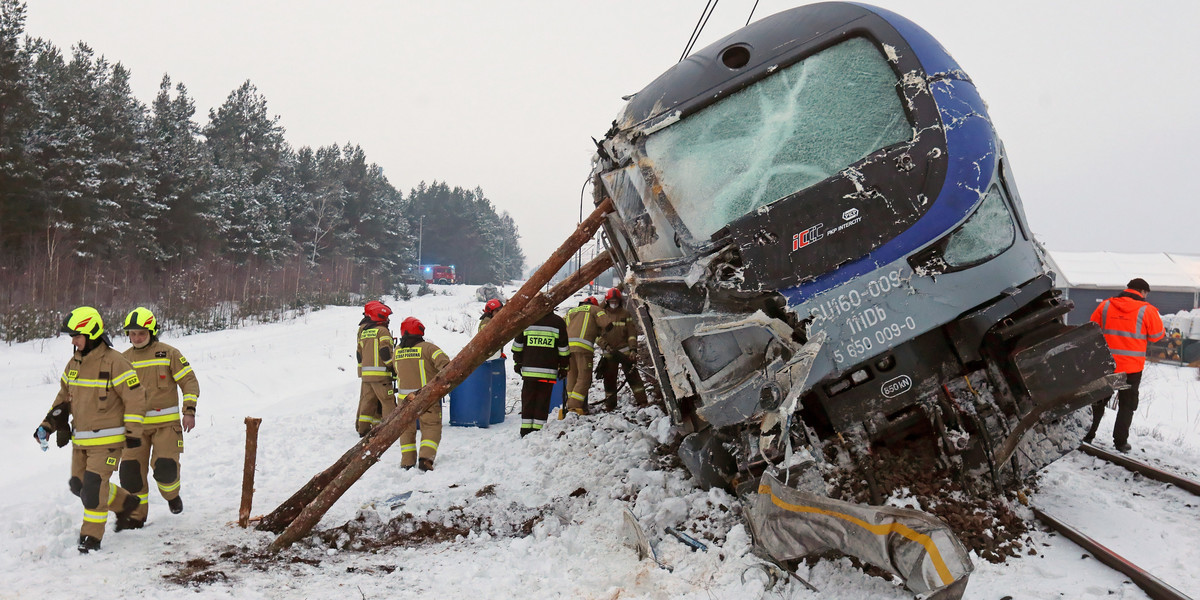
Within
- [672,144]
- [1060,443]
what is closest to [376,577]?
[672,144]

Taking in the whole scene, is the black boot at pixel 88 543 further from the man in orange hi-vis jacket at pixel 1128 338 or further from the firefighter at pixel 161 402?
the man in orange hi-vis jacket at pixel 1128 338

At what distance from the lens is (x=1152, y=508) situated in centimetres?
452

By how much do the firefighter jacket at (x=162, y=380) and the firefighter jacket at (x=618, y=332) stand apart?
15.4 feet

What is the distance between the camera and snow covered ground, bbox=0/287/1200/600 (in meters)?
3.54

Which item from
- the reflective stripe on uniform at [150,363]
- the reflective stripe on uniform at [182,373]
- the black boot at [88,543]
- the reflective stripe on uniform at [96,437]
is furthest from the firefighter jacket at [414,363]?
→ the black boot at [88,543]

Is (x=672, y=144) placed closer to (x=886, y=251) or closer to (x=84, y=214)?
(x=886, y=251)

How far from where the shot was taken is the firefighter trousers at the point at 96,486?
4.34 m

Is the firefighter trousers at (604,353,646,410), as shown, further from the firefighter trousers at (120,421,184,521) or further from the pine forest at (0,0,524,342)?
the pine forest at (0,0,524,342)

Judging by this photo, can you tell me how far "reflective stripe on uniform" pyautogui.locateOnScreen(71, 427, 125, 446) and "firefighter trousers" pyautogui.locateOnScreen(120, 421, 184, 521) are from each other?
0.69ft

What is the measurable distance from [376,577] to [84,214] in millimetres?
22386

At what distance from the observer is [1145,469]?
5.19 meters

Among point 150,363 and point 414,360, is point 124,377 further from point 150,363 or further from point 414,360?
point 414,360

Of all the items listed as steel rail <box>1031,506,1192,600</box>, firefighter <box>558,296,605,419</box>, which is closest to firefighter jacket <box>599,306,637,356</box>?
firefighter <box>558,296,605,419</box>

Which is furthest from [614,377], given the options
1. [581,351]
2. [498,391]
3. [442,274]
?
[442,274]
